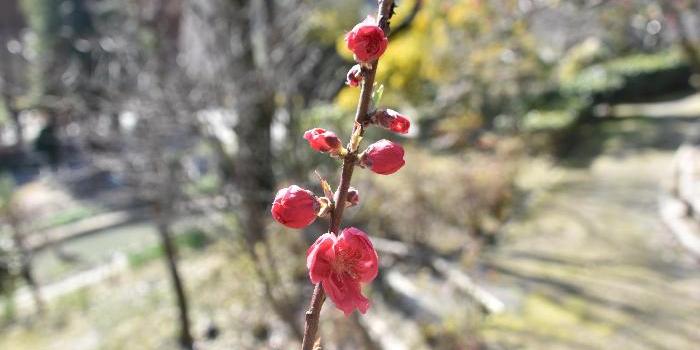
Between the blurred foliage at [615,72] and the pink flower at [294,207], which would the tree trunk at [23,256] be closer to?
the pink flower at [294,207]

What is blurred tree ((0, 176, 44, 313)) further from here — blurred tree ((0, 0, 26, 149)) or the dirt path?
the dirt path

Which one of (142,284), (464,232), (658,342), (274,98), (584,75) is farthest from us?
(584,75)

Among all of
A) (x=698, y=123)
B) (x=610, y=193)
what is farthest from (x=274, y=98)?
(x=698, y=123)

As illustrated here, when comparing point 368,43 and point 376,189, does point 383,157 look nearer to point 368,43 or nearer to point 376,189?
point 368,43

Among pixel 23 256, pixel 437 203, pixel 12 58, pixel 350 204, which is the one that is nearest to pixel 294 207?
pixel 350 204

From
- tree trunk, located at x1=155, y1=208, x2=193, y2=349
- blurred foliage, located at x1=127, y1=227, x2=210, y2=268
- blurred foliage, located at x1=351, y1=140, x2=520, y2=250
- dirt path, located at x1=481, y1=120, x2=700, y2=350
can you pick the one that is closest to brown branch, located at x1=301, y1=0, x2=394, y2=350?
dirt path, located at x1=481, y1=120, x2=700, y2=350

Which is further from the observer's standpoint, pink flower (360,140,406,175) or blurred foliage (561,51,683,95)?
blurred foliage (561,51,683,95)

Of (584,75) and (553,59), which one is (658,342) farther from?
(553,59)

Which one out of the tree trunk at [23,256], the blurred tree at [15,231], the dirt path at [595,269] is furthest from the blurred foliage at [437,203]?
the blurred tree at [15,231]

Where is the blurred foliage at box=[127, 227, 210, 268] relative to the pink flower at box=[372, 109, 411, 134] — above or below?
below
